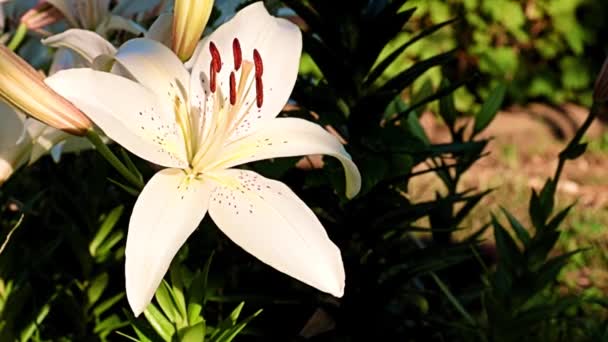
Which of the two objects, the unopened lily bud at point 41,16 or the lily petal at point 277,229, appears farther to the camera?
the unopened lily bud at point 41,16

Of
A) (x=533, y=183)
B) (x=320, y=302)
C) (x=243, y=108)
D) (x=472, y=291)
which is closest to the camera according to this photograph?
(x=243, y=108)

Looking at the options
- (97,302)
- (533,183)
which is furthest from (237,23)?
(533,183)

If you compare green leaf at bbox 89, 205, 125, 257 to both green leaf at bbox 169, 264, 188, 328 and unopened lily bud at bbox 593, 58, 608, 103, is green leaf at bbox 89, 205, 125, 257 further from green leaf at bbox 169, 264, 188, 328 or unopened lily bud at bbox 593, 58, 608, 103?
unopened lily bud at bbox 593, 58, 608, 103

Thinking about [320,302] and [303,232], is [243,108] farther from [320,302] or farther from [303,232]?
[320,302]

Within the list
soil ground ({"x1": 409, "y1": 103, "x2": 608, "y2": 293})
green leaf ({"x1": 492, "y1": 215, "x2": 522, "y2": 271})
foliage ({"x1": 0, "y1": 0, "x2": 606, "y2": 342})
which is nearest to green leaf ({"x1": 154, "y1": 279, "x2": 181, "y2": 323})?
foliage ({"x1": 0, "y1": 0, "x2": 606, "y2": 342})

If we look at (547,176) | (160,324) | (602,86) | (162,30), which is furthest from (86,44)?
(547,176)

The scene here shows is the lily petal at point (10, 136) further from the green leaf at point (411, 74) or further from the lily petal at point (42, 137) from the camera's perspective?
the green leaf at point (411, 74)

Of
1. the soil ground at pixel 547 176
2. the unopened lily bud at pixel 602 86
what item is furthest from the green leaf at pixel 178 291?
the soil ground at pixel 547 176
